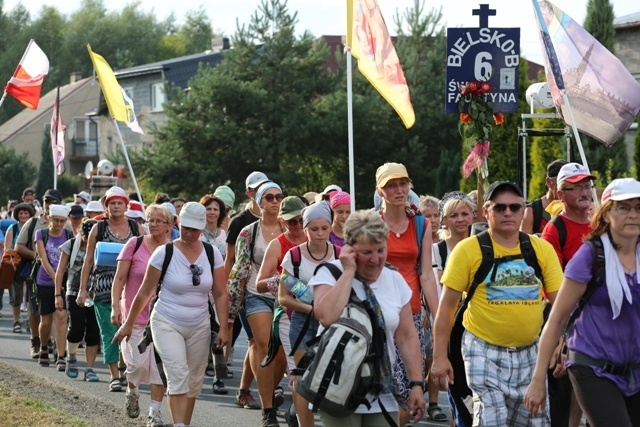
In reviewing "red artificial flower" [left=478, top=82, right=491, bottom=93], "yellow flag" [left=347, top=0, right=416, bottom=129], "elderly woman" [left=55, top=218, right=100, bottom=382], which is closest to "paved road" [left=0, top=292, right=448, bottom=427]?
"elderly woman" [left=55, top=218, right=100, bottom=382]

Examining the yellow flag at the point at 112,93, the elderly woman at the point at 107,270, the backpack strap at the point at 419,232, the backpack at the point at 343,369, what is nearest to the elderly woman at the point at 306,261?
the backpack strap at the point at 419,232

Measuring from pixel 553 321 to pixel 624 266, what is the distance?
43 centimetres

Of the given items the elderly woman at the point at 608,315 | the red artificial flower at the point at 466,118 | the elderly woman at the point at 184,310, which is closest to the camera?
the elderly woman at the point at 608,315

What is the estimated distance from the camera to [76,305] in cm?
1342

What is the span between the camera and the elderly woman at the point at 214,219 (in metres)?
13.6

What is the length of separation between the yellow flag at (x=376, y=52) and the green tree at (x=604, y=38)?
14.6 metres

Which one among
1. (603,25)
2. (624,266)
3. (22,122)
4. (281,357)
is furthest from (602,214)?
(22,122)

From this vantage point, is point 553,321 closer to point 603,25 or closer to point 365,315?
point 365,315

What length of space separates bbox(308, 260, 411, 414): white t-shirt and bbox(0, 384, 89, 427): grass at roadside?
404cm

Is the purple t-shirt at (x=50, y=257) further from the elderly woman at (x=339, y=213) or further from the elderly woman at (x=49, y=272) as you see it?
the elderly woman at (x=339, y=213)

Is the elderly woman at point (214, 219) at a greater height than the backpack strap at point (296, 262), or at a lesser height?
lesser

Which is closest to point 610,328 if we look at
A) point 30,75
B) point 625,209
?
point 625,209

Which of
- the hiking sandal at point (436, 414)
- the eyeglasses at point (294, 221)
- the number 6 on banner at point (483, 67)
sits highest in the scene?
the number 6 on banner at point (483, 67)

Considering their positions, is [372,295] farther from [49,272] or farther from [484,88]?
[49,272]
